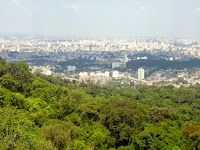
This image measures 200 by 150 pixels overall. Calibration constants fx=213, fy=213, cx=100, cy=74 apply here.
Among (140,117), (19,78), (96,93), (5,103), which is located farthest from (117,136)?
(96,93)

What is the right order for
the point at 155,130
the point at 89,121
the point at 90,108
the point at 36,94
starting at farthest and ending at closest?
the point at 36,94
the point at 90,108
the point at 89,121
the point at 155,130

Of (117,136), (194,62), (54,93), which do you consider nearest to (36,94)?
(54,93)

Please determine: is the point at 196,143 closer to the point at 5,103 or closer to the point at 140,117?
the point at 140,117

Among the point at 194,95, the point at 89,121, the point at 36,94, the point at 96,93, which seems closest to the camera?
the point at 89,121

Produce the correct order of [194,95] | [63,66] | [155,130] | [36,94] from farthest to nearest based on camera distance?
[63,66]
[194,95]
[36,94]
[155,130]

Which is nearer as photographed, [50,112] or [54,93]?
[50,112]

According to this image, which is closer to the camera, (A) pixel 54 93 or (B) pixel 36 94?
(B) pixel 36 94

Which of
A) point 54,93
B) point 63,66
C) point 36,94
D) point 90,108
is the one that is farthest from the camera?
point 63,66

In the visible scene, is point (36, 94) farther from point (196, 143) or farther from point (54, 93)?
point (196, 143)

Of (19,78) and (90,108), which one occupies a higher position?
(19,78)
